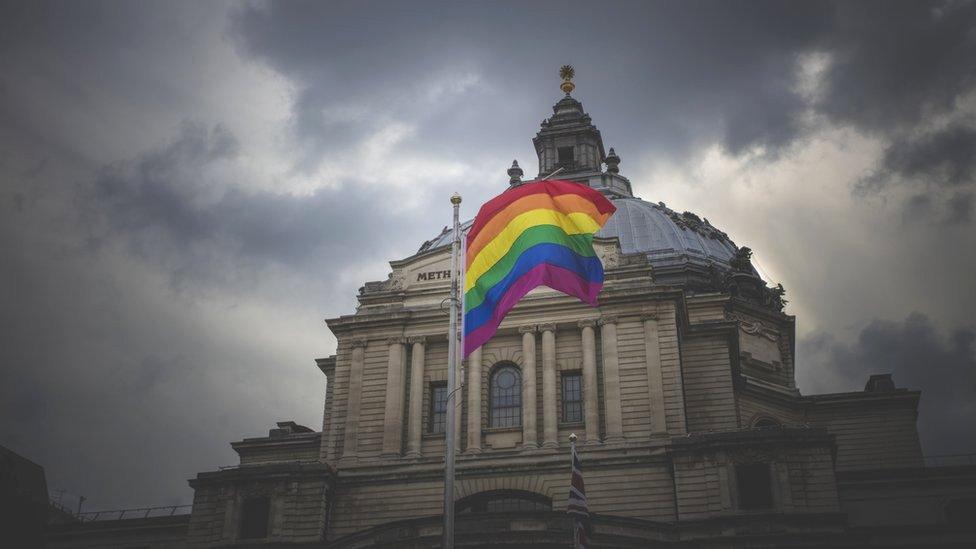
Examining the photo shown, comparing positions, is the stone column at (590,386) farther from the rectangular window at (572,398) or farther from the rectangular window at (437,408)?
the rectangular window at (437,408)

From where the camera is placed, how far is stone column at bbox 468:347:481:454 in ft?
165

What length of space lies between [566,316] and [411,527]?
14.6 m

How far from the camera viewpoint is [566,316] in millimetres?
52781

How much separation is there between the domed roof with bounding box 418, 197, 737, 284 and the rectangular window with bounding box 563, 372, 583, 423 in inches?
872

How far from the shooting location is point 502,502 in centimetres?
4897

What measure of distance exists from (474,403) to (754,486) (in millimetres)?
14436

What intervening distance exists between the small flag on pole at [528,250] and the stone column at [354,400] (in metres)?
20.3

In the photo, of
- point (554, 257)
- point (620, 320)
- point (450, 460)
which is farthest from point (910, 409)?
point (450, 460)

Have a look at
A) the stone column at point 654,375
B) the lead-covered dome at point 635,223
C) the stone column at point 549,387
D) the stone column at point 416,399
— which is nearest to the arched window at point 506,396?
the stone column at point 549,387

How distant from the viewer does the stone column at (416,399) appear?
51031 mm

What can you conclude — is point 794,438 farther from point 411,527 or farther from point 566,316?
point 411,527

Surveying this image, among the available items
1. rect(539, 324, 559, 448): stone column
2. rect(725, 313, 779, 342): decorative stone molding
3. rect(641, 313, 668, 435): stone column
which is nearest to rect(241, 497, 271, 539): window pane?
rect(539, 324, 559, 448): stone column

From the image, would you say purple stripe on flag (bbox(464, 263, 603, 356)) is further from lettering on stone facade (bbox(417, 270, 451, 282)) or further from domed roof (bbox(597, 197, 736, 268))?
domed roof (bbox(597, 197, 736, 268))

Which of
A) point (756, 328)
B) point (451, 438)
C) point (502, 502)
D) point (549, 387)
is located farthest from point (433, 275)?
point (756, 328)
